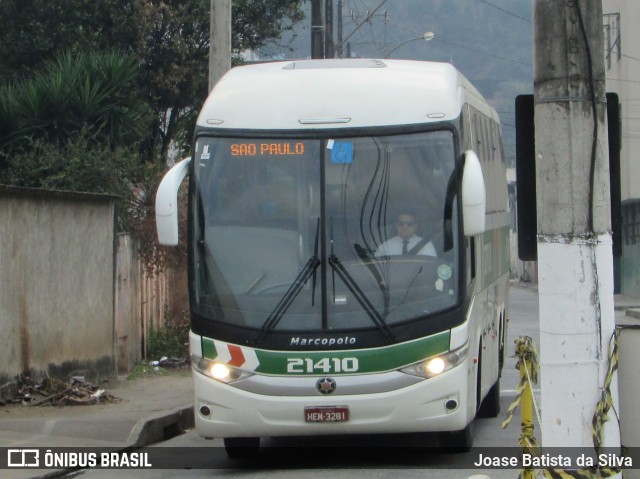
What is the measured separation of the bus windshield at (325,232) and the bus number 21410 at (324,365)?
0.84 ft

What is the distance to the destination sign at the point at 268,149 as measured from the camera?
962cm

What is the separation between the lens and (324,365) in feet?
30.0

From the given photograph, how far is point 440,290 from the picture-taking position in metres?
9.34

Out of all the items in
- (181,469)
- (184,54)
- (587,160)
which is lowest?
(181,469)

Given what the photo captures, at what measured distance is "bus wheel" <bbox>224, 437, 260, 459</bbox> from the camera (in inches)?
403

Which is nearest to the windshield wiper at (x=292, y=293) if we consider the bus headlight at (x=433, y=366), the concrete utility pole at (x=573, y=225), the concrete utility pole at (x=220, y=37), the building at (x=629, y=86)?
the bus headlight at (x=433, y=366)

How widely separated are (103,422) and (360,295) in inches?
155

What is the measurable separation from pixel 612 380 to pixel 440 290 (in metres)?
3.85

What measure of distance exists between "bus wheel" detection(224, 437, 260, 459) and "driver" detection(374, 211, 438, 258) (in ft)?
7.30

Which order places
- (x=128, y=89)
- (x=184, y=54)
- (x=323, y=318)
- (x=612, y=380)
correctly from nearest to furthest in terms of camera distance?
(x=612, y=380)
(x=323, y=318)
(x=128, y=89)
(x=184, y=54)

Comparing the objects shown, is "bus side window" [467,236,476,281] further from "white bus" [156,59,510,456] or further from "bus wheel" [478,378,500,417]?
"bus wheel" [478,378,500,417]

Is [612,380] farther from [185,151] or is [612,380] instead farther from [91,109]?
[185,151]

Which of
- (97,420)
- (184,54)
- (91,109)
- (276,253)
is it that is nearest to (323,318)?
(276,253)

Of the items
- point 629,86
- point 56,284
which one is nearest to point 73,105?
point 56,284
